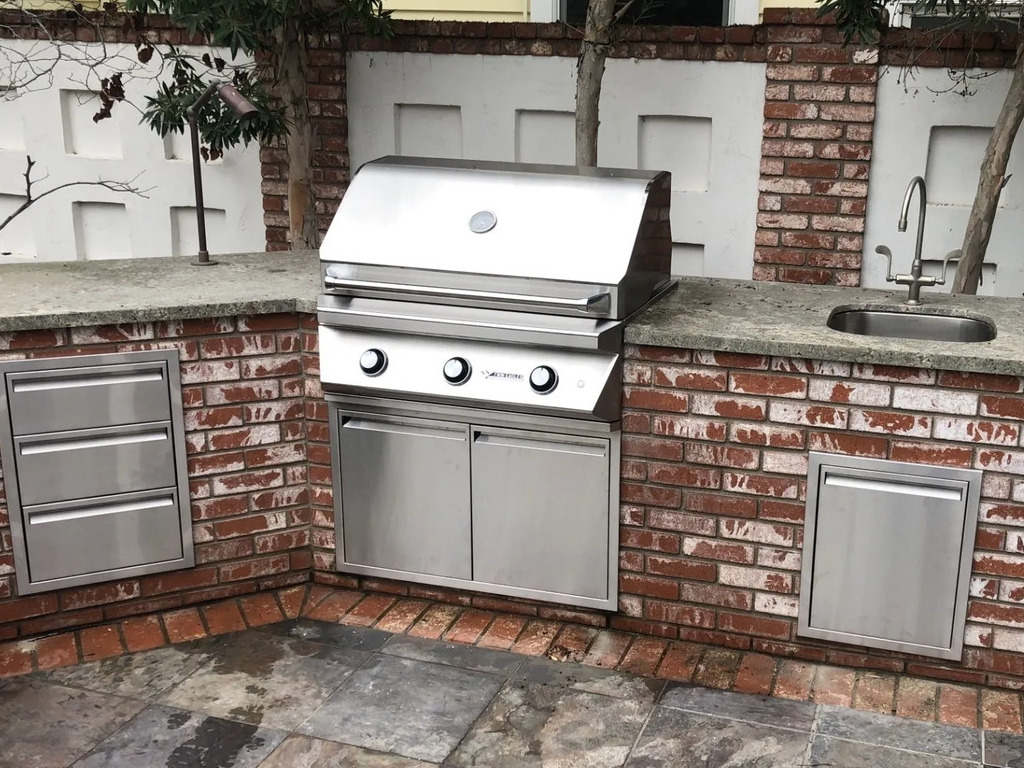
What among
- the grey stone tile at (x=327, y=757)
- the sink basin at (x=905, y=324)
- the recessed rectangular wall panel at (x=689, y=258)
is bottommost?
the grey stone tile at (x=327, y=757)

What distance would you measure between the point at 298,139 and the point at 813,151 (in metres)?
2.15

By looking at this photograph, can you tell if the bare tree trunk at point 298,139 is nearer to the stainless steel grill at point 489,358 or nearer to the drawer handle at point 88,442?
the stainless steel grill at point 489,358

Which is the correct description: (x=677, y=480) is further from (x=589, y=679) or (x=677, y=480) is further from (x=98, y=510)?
(x=98, y=510)

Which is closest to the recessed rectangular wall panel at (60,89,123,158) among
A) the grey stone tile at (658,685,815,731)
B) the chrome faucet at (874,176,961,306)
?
the chrome faucet at (874,176,961,306)

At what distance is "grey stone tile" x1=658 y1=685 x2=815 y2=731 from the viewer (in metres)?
3.28

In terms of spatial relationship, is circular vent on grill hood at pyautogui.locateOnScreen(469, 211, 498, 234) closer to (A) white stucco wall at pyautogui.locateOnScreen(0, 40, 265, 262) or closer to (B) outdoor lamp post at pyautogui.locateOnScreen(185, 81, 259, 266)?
(B) outdoor lamp post at pyautogui.locateOnScreen(185, 81, 259, 266)

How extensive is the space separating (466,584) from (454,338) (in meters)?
0.83

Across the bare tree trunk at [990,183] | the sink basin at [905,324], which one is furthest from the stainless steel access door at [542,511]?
the bare tree trunk at [990,183]

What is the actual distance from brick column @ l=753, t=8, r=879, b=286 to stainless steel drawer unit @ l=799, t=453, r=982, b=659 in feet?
5.69

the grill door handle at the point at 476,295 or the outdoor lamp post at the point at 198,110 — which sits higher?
the outdoor lamp post at the point at 198,110

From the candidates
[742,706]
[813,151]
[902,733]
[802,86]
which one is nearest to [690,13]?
[802,86]

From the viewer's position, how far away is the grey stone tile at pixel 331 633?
3.71 metres

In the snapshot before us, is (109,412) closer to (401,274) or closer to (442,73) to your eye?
(401,274)

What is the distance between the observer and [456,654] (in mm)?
3646
